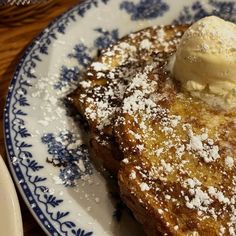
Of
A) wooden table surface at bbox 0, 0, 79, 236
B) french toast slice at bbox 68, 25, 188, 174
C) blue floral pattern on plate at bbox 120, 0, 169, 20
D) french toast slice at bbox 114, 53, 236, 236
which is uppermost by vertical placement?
wooden table surface at bbox 0, 0, 79, 236

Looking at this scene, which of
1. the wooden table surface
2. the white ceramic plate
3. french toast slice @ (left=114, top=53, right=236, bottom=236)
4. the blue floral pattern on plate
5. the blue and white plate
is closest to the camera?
the white ceramic plate

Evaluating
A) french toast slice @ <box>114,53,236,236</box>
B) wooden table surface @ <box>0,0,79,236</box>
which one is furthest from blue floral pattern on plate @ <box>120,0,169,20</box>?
french toast slice @ <box>114,53,236,236</box>

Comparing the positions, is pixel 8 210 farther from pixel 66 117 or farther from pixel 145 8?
pixel 145 8

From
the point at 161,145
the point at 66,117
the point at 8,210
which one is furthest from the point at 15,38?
the point at 8,210

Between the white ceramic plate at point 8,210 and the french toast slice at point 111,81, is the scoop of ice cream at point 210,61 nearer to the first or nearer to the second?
the french toast slice at point 111,81

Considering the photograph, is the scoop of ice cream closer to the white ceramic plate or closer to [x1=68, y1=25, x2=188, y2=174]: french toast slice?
[x1=68, y1=25, x2=188, y2=174]: french toast slice

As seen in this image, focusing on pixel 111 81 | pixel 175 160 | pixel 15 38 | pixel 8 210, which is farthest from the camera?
pixel 15 38
